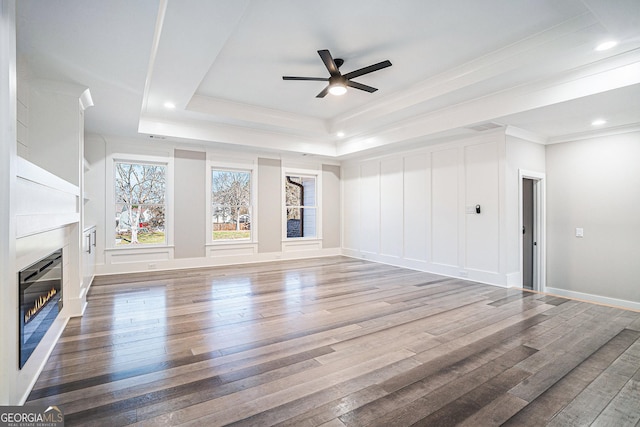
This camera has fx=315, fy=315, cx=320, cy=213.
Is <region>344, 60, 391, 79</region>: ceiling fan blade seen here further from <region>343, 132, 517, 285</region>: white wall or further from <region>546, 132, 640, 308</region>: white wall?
<region>546, 132, 640, 308</region>: white wall

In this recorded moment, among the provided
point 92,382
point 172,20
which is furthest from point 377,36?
point 92,382

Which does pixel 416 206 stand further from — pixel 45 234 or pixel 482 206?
pixel 45 234

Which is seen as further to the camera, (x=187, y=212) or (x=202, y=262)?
(x=202, y=262)

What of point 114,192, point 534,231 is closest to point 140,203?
point 114,192

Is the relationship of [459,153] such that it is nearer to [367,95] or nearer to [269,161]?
[367,95]

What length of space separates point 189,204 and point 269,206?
5.90 ft

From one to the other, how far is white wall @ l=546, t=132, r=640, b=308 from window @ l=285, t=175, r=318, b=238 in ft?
16.7

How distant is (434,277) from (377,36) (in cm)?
414

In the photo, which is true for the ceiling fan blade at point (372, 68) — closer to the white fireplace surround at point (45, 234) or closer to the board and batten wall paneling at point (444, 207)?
the board and batten wall paneling at point (444, 207)

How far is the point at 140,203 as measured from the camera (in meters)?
6.25

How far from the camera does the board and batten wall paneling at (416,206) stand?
6359mm

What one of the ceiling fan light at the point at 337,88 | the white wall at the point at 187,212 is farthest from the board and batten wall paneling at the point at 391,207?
the ceiling fan light at the point at 337,88

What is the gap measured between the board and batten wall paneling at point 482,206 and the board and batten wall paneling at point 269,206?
4.17 metres

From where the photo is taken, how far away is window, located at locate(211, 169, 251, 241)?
23.0 feet
